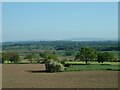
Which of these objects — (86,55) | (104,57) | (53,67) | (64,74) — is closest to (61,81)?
(64,74)

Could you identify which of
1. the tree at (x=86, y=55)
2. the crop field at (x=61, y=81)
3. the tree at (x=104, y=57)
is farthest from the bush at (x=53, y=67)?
the tree at (x=86, y=55)

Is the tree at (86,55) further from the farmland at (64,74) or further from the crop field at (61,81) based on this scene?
the crop field at (61,81)

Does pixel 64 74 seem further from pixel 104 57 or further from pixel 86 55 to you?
pixel 86 55

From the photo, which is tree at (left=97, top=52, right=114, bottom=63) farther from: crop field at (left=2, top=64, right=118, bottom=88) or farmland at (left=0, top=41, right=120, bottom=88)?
crop field at (left=2, top=64, right=118, bottom=88)

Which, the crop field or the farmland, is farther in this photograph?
the farmland

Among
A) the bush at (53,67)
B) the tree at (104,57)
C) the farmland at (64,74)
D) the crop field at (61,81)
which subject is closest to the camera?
the crop field at (61,81)

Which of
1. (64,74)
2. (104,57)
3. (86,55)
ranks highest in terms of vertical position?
(86,55)

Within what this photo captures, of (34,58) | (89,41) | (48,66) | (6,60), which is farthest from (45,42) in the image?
(48,66)

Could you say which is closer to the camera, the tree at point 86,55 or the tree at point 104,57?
the tree at point 104,57

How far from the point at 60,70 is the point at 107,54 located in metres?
20.3

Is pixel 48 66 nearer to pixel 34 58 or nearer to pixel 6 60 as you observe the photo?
pixel 6 60

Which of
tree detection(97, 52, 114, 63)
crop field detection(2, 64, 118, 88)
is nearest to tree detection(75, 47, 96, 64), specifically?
tree detection(97, 52, 114, 63)

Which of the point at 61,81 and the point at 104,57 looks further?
the point at 104,57

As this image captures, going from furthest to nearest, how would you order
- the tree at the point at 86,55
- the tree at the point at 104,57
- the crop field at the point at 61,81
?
the tree at the point at 86,55, the tree at the point at 104,57, the crop field at the point at 61,81
